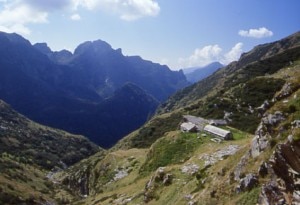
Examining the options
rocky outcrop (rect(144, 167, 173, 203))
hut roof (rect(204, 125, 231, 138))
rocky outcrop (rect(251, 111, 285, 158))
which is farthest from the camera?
hut roof (rect(204, 125, 231, 138))

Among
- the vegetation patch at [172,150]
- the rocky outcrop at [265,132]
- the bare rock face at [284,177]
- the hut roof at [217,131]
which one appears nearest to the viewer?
the bare rock face at [284,177]

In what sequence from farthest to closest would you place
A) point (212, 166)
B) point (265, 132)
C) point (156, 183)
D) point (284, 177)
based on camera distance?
point (156, 183), point (212, 166), point (265, 132), point (284, 177)

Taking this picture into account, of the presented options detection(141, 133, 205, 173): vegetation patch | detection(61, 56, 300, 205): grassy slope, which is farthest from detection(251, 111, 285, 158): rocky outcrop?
detection(141, 133, 205, 173): vegetation patch

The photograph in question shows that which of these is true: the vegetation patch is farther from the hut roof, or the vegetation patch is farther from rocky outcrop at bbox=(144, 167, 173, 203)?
rocky outcrop at bbox=(144, 167, 173, 203)

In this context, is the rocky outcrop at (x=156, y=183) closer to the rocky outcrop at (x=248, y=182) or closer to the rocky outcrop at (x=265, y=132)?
the rocky outcrop at (x=265, y=132)

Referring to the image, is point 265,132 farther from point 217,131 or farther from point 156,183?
point 217,131

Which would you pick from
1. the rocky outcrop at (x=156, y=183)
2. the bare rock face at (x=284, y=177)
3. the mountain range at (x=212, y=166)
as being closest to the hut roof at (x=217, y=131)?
the mountain range at (x=212, y=166)

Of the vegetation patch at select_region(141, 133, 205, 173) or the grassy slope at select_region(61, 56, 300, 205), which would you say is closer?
the grassy slope at select_region(61, 56, 300, 205)

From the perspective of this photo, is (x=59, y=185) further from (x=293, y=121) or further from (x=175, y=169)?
(x=293, y=121)

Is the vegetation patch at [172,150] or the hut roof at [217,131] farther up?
the hut roof at [217,131]

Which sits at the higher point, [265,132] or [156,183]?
[265,132]

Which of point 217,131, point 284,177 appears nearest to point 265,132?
point 284,177

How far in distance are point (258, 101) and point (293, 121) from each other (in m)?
85.6

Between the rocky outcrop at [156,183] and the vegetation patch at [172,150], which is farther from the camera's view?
the vegetation patch at [172,150]
